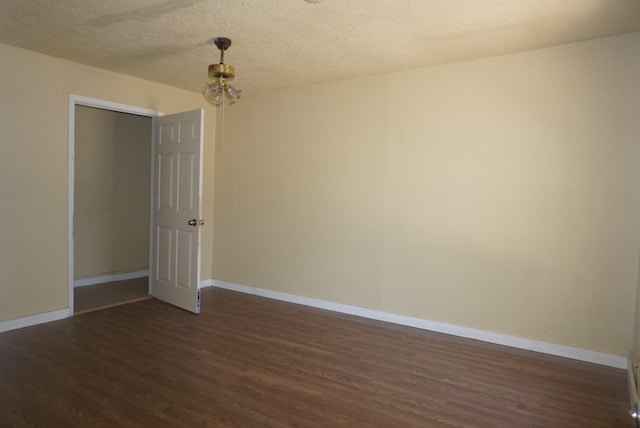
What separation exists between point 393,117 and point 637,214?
6.88ft

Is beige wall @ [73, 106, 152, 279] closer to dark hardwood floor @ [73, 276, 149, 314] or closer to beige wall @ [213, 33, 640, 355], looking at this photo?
dark hardwood floor @ [73, 276, 149, 314]

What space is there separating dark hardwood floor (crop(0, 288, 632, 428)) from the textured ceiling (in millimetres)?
2437

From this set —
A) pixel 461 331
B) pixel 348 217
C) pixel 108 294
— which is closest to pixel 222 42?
pixel 348 217

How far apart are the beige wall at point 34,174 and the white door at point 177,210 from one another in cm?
82

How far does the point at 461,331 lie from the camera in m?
3.60

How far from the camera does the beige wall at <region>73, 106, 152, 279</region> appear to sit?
5.11 metres

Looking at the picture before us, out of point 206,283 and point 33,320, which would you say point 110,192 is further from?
point 33,320

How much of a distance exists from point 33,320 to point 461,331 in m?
3.88

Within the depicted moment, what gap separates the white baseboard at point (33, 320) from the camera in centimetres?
345

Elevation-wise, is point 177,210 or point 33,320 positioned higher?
point 177,210

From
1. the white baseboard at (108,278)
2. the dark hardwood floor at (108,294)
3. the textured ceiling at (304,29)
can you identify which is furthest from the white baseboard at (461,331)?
the textured ceiling at (304,29)

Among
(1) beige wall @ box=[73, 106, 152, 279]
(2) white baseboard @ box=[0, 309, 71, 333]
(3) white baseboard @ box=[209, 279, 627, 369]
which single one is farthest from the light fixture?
(1) beige wall @ box=[73, 106, 152, 279]

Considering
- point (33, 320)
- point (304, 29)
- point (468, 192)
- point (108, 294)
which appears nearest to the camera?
point (304, 29)

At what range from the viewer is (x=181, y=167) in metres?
4.26
